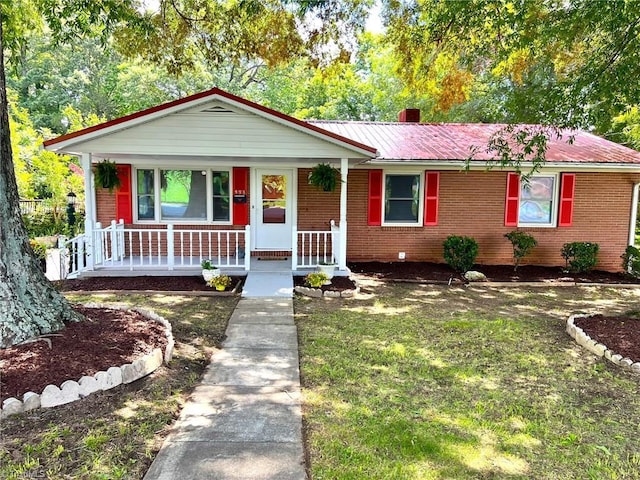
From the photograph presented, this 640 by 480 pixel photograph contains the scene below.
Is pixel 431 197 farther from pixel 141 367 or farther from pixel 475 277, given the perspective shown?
pixel 141 367

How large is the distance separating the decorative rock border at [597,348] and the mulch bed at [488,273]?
12.6 feet

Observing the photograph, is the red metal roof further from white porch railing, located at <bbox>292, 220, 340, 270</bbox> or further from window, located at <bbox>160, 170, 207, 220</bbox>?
window, located at <bbox>160, 170, 207, 220</bbox>

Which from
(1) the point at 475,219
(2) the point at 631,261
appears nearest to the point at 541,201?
(1) the point at 475,219

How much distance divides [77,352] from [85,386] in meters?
0.56

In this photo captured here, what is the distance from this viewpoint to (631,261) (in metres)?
10.9

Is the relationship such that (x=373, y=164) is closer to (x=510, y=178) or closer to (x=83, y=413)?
(x=510, y=178)

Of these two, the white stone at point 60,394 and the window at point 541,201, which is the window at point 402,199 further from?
the white stone at point 60,394

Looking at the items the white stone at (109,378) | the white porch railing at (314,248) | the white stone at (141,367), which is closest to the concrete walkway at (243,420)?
the white stone at (141,367)

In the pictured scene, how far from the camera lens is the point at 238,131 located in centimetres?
855

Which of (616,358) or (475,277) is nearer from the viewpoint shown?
(616,358)

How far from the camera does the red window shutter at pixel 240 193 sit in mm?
10703

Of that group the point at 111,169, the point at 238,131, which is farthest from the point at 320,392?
the point at 111,169

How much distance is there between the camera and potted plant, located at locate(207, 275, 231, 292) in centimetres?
817

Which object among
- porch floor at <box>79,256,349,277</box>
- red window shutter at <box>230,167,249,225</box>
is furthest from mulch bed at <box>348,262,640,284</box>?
red window shutter at <box>230,167,249,225</box>
